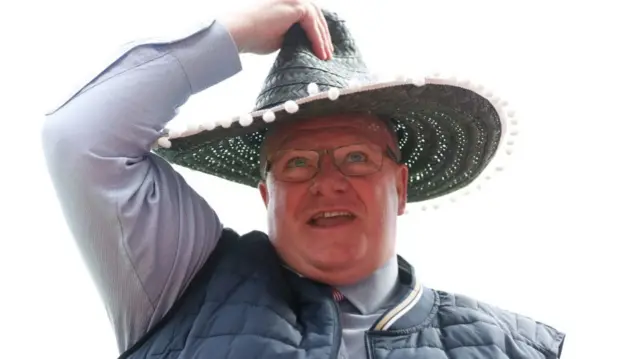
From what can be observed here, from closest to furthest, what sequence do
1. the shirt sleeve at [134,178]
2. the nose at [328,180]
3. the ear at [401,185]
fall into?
the shirt sleeve at [134,178] < the nose at [328,180] < the ear at [401,185]

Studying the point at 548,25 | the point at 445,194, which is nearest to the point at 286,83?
the point at 445,194

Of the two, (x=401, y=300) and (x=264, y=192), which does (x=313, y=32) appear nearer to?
(x=264, y=192)

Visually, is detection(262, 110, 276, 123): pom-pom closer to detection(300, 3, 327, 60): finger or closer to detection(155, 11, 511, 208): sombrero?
detection(155, 11, 511, 208): sombrero

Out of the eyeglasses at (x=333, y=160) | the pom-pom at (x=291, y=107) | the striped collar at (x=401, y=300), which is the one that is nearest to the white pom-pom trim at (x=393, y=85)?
the pom-pom at (x=291, y=107)

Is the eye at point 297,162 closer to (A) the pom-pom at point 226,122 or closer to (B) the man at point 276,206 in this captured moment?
(B) the man at point 276,206

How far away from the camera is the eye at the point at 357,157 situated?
101 centimetres

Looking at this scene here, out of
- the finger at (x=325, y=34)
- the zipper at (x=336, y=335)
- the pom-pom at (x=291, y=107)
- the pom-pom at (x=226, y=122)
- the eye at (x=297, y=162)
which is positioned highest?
the finger at (x=325, y=34)

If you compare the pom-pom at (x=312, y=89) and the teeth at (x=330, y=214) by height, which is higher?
the pom-pom at (x=312, y=89)

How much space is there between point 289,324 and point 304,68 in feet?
1.18

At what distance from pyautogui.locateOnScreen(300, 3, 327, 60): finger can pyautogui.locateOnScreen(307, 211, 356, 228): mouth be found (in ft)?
0.75

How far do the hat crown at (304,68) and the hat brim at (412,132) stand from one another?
38 mm

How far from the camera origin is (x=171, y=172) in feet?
3.21

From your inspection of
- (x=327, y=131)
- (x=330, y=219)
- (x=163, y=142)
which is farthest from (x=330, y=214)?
(x=163, y=142)

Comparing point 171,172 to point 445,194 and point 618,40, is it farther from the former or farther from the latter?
point 618,40
